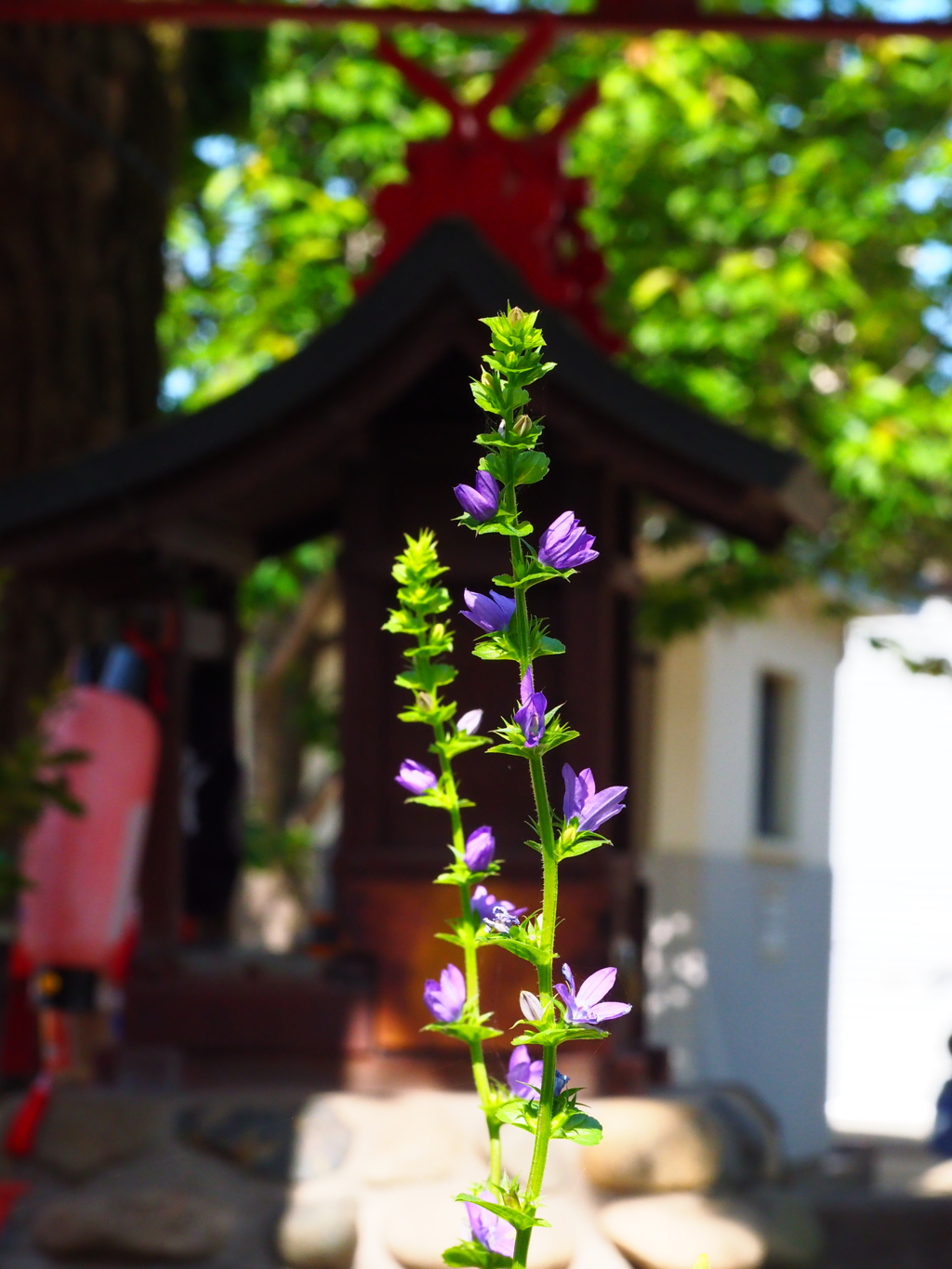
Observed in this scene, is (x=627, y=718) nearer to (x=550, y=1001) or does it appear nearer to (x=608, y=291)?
(x=608, y=291)

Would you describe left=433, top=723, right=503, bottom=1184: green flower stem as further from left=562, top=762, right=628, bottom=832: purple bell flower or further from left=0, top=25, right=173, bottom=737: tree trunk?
left=0, top=25, right=173, bottom=737: tree trunk

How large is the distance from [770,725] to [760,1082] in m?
2.58

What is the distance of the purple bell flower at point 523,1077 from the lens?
1.61 metres

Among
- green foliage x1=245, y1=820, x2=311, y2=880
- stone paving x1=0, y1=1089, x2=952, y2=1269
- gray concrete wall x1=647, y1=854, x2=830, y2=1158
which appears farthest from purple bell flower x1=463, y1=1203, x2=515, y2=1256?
green foliage x1=245, y1=820, x2=311, y2=880

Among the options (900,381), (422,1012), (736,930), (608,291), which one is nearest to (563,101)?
(608,291)

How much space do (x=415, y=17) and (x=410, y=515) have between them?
156cm

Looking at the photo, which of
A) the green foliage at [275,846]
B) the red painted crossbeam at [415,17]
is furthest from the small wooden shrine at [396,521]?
the green foliage at [275,846]

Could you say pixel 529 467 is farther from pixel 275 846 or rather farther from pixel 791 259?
pixel 275 846

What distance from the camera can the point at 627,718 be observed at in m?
6.20

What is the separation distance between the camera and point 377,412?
18.3 ft

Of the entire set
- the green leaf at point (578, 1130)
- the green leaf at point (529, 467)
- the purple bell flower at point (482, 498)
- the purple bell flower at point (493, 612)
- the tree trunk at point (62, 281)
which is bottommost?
the green leaf at point (578, 1130)

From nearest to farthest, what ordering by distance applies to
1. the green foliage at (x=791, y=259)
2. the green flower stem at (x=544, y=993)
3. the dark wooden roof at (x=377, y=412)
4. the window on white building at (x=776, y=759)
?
1. the green flower stem at (x=544, y=993)
2. the dark wooden roof at (x=377, y=412)
3. the green foliage at (x=791, y=259)
4. the window on white building at (x=776, y=759)

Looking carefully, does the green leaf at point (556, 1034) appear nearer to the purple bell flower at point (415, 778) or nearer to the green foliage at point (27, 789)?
the purple bell flower at point (415, 778)

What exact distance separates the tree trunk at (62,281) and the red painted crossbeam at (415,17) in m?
1.72
